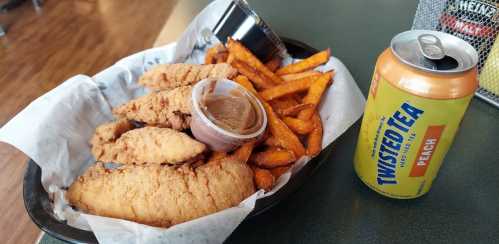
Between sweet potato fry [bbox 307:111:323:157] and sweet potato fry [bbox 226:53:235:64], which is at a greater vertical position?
sweet potato fry [bbox 226:53:235:64]

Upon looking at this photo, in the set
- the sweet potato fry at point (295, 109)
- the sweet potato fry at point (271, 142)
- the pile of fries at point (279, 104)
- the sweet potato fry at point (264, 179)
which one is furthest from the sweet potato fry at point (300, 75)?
the sweet potato fry at point (264, 179)

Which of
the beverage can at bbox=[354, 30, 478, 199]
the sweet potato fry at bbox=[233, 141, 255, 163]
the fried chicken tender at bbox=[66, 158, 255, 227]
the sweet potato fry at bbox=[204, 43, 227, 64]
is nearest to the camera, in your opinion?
the beverage can at bbox=[354, 30, 478, 199]

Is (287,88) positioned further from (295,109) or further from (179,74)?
(179,74)

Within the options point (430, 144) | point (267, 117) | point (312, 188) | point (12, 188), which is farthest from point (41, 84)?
point (430, 144)

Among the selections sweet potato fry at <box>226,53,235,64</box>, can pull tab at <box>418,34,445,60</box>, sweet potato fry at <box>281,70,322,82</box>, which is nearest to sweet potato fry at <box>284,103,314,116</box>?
sweet potato fry at <box>281,70,322,82</box>

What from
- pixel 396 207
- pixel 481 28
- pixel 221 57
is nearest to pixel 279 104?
pixel 221 57

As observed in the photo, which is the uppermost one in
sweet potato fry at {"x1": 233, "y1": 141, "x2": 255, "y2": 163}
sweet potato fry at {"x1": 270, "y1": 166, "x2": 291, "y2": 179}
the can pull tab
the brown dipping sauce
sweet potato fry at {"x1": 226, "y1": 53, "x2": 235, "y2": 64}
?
the can pull tab

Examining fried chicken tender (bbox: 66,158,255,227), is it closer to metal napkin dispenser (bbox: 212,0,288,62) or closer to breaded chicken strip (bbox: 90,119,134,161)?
breaded chicken strip (bbox: 90,119,134,161)

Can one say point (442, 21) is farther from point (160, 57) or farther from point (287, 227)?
point (160, 57)
